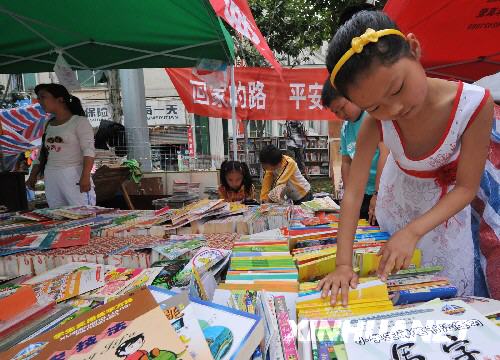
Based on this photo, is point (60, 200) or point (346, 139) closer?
point (346, 139)

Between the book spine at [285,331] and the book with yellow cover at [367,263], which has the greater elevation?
the book with yellow cover at [367,263]

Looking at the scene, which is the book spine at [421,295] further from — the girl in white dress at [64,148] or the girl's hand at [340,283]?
the girl in white dress at [64,148]

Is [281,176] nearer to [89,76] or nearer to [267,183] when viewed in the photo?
[267,183]

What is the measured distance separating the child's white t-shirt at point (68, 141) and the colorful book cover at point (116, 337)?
2162 mm

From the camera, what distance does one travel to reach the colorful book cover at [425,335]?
0.58 m

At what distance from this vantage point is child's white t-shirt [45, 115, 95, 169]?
8.36ft

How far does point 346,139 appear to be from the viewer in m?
2.28

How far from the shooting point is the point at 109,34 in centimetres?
297

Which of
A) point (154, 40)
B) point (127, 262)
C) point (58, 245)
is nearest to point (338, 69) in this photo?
point (127, 262)

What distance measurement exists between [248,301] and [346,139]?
173cm

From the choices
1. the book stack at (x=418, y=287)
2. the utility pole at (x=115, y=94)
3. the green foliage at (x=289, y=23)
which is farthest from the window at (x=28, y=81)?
the book stack at (x=418, y=287)

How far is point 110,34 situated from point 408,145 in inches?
110

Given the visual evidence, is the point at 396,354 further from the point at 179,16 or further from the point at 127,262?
the point at 179,16

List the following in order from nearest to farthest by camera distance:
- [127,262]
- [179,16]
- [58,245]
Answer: [127,262]
[58,245]
[179,16]
